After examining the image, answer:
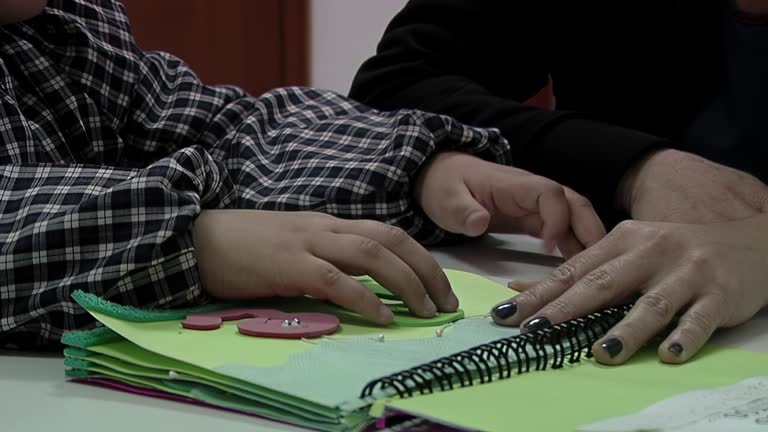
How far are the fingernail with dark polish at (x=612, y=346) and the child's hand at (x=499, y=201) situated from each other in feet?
0.94

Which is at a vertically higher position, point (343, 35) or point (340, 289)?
point (340, 289)

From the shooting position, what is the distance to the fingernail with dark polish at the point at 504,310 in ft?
1.91

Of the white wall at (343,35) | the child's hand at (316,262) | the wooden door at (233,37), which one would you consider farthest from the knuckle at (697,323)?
the white wall at (343,35)

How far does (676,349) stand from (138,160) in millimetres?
499

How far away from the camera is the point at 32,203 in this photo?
61cm

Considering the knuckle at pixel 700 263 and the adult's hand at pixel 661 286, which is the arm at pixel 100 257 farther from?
the knuckle at pixel 700 263

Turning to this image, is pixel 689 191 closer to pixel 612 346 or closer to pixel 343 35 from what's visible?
pixel 612 346

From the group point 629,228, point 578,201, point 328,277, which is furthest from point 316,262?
point 578,201

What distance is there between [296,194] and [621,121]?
516 millimetres

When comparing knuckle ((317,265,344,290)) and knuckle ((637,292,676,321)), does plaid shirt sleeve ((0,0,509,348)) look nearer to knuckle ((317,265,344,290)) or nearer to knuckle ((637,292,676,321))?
knuckle ((317,265,344,290))

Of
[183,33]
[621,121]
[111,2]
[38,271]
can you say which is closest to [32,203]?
[38,271]

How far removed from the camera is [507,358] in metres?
0.49

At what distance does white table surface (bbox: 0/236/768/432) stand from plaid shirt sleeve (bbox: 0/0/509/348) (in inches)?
1.5

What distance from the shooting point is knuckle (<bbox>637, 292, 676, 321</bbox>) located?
0.56m
